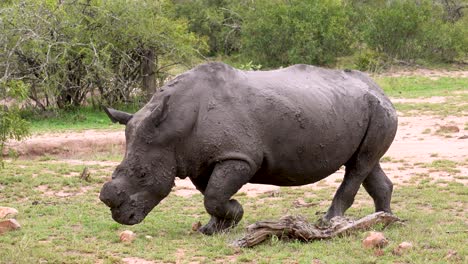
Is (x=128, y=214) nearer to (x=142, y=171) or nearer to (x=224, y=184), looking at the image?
(x=142, y=171)

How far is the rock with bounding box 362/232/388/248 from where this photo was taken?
5.99 metres

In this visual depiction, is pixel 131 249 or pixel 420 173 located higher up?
pixel 131 249

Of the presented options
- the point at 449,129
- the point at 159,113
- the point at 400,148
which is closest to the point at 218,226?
the point at 159,113

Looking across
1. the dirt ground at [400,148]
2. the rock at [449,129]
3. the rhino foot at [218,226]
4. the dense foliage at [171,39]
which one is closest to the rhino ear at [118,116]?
the rhino foot at [218,226]

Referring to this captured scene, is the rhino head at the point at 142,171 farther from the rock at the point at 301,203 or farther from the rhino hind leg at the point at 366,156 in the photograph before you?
the rock at the point at 301,203

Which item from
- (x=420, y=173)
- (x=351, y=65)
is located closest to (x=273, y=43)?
(x=351, y=65)

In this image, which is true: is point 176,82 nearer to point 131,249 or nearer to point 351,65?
point 131,249

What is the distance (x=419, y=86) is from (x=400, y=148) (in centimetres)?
981

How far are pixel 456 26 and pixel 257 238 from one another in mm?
22817

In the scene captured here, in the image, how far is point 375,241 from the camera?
19.7 ft

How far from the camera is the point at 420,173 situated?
35.2 feet

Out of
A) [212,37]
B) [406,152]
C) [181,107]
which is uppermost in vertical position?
[181,107]

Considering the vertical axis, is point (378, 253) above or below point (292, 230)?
above

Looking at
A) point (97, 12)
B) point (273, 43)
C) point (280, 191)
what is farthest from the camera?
point (273, 43)
